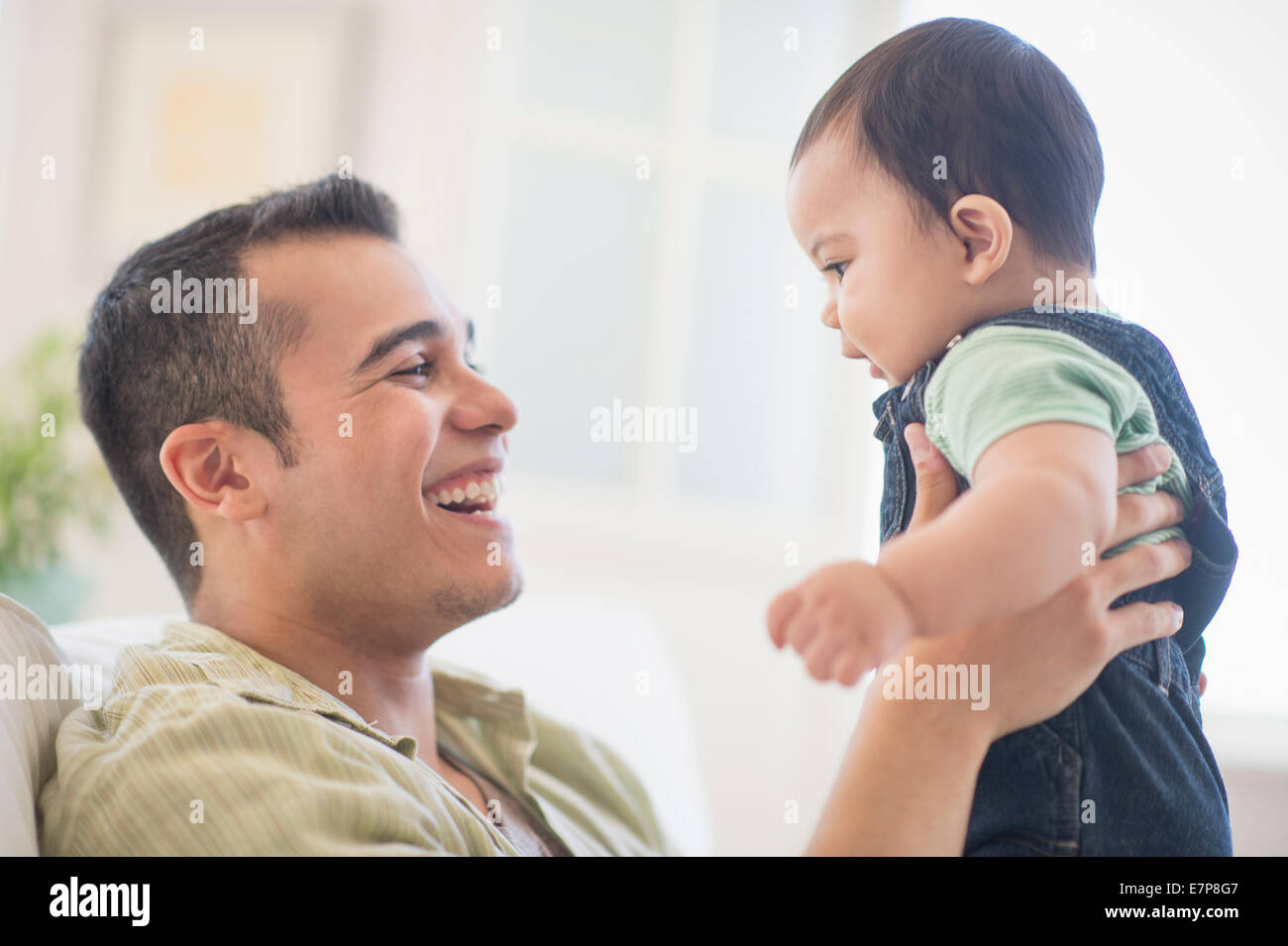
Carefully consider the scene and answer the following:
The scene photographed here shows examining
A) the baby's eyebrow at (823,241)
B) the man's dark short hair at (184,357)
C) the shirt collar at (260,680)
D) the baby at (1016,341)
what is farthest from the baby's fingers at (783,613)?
the man's dark short hair at (184,357)

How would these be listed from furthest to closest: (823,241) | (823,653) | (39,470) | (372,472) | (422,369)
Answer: (39,470), (422,369), (372,472), (823,241), (823,653)

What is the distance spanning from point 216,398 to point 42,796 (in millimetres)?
482

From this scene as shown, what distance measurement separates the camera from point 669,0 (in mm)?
3098

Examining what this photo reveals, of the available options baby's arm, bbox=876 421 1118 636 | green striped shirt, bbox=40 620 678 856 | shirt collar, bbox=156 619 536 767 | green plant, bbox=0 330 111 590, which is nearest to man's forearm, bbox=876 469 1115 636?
baby's arm, bbox=876 421 1118 636

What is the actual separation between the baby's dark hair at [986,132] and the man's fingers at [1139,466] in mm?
187

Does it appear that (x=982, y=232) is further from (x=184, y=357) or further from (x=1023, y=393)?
(x=184, y=357)

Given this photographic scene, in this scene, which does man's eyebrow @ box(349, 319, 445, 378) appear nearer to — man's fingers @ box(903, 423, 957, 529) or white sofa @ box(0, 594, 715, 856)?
white sofa @ box(0, 594, 715, 856)

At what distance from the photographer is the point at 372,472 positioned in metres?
1.11

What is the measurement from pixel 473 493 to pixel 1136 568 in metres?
0.75

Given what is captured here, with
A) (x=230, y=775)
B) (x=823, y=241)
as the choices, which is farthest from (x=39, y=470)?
(x=823, y=241)

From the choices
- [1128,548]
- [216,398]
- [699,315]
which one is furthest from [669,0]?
[1128,548]

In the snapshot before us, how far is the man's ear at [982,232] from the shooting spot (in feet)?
2.54
